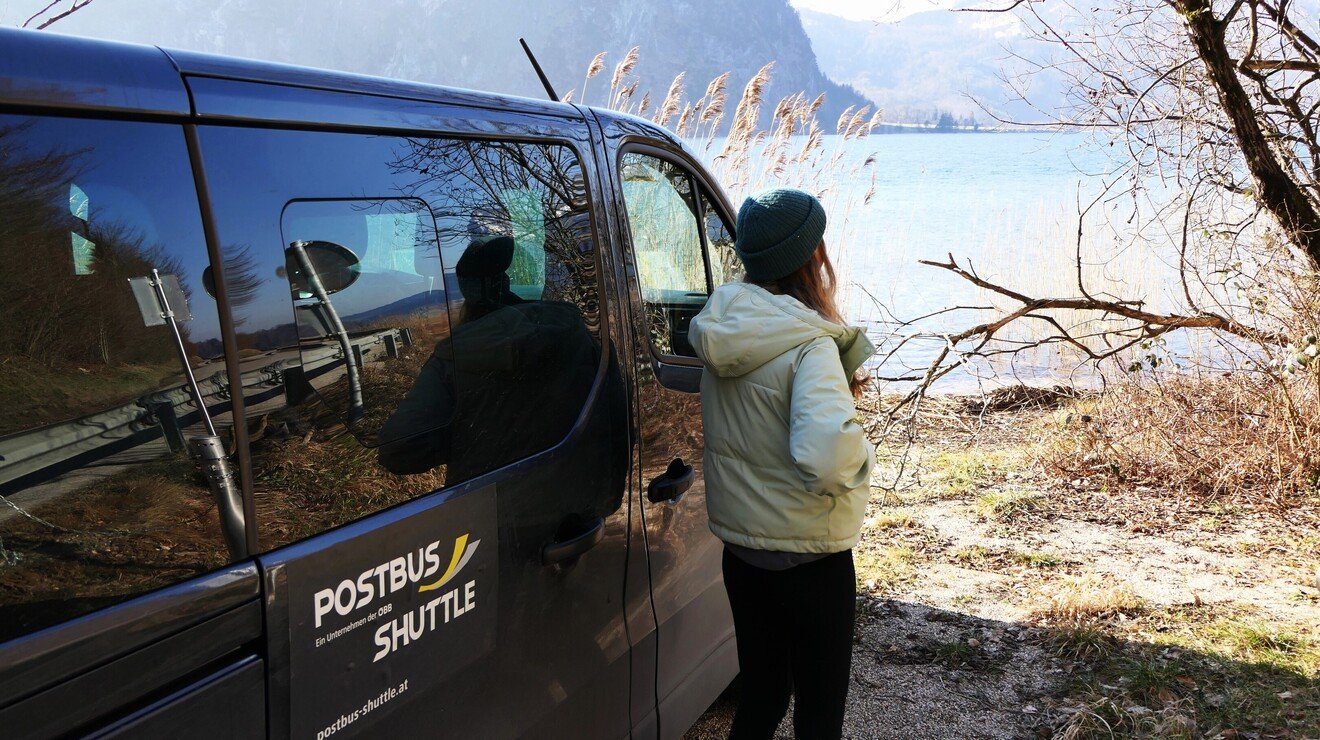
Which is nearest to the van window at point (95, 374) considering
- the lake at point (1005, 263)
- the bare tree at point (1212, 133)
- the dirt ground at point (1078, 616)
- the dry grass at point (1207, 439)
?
the dirt ground at point (1078, 616)

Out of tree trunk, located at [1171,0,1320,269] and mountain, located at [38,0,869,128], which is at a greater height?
mountain, located at [38,0,869,128]

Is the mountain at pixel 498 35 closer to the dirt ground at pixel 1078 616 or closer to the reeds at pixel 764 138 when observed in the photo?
the reeds at pixel 764 138

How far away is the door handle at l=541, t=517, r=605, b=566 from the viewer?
7.00 feet

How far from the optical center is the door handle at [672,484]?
2.63 meters

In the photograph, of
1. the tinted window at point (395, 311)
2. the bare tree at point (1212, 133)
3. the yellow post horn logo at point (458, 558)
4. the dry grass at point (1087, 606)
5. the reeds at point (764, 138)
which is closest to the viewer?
the tinted window at point (395, 311)

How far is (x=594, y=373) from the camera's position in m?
2.41

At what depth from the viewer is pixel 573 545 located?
2193 mm

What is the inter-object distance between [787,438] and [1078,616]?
103 inches

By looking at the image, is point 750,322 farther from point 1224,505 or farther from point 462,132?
point 1224,505

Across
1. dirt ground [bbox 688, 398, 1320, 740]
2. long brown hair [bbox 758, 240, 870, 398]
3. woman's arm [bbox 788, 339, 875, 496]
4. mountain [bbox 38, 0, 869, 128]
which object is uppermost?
mountain [bbox 38, 0, 869, 128]

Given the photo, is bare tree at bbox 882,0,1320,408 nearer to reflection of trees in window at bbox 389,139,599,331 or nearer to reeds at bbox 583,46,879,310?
reeds at bbox 583,46,879,310

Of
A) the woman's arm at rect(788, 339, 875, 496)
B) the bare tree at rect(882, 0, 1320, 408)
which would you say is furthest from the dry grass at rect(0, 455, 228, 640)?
the bare tree at rect(882, 0, 1320, 408)

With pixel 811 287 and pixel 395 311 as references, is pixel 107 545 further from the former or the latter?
pixel 811 287

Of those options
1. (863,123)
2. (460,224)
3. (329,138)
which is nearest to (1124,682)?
(460,224)
